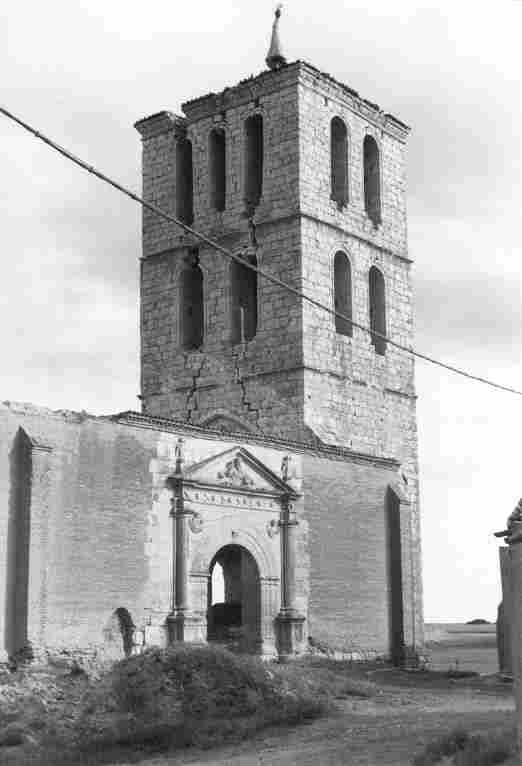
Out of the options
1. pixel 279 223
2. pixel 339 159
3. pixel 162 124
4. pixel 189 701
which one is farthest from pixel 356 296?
pixel 189 701

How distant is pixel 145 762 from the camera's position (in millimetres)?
15633

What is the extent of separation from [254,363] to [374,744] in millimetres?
18071

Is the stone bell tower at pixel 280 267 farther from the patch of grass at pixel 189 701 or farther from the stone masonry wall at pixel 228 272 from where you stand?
the patch of grass at pixel 189 701

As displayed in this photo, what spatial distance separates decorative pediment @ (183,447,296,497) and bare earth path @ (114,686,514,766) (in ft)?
19.2

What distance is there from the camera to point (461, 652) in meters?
47.9

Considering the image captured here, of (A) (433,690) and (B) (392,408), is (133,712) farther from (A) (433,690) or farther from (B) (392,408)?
(B) (392,408)

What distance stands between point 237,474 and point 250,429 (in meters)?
6.78

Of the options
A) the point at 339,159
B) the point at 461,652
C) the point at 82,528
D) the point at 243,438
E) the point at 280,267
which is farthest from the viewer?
the point at 461,652

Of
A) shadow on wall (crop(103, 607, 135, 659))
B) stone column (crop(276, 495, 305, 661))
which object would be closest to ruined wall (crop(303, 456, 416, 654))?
stone column (crop(276, 495, 305, 661))

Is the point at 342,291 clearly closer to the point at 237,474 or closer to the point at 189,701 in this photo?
the point at 237,474

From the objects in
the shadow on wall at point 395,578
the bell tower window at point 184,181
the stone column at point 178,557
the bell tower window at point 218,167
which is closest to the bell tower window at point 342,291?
the bell tower window at point 218,167

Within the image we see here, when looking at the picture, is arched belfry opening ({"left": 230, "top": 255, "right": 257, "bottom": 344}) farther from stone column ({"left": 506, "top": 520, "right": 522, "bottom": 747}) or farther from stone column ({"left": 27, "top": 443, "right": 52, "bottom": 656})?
stone column ({"left": 506, "top": 520, "right": 522, "bottom": 747})

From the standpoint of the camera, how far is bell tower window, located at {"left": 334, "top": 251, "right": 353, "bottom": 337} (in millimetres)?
33250

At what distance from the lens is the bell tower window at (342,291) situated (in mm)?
33250
